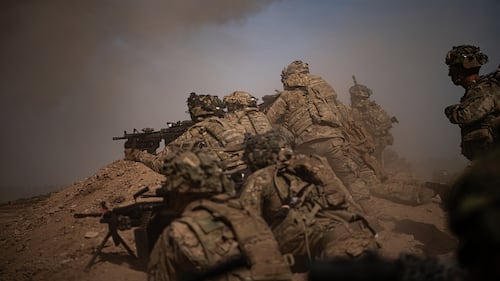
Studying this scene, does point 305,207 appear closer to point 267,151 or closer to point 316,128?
point 267,151

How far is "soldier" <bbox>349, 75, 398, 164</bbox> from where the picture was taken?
13984 mm

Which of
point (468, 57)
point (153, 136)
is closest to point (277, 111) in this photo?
point (153, 136)

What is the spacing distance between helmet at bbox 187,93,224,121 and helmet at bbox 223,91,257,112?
4.21 ft

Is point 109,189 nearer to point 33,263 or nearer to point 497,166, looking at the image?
point 33,263

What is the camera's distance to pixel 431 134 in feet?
132

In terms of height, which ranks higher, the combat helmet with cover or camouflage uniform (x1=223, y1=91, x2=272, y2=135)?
the combat helmet with cover

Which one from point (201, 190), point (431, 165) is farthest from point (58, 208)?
point (431, 165)

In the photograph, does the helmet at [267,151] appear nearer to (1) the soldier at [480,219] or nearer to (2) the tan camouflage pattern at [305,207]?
(2) the tan camouflage pattern at [305,207]

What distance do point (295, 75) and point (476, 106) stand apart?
215 inches

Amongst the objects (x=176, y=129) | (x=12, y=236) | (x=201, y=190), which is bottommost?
(x=12, y=236)

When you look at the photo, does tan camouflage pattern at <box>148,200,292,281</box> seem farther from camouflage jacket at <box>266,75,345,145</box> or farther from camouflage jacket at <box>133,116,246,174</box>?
camouflage jacket at <box>266,75,345,145</box>

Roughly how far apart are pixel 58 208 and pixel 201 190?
6285 millimetres

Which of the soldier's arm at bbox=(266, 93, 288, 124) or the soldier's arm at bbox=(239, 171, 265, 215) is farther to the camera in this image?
the soldier's arm at bbox=(266, 93, 288, 124)

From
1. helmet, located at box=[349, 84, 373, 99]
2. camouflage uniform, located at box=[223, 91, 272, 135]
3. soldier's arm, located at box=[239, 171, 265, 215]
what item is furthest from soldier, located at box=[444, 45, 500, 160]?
helmet, located at box=[349, 84, 373, 99]
